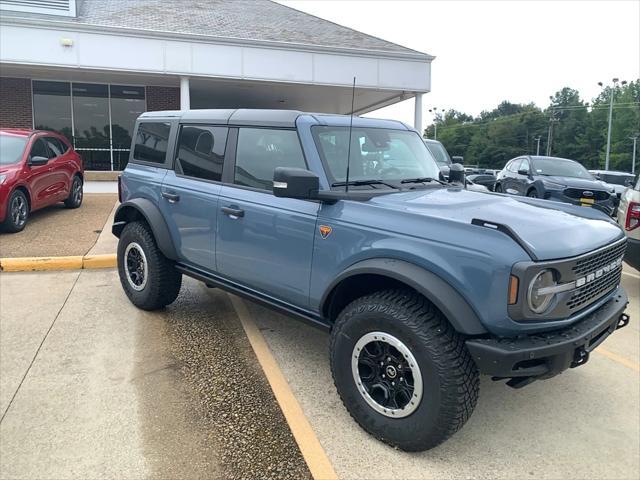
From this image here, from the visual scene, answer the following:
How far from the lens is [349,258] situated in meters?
3.11

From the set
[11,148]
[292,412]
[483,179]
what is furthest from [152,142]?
[11,148]

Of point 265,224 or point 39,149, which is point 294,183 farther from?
point 39,149

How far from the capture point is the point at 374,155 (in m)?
3.81

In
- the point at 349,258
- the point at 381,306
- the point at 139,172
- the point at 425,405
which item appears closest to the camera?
the point at 425,405

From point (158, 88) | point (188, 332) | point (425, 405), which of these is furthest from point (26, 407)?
point (158, 88)

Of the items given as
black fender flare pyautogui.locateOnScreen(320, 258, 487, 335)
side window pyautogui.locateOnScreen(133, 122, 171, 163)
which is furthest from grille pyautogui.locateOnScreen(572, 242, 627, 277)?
side window pyautogui.locateOnScreen(133, 122, 171, 163)

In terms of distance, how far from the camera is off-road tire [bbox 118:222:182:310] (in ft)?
15.7

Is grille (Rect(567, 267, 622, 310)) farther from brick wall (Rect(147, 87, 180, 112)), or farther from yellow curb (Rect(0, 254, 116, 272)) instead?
brick wall (Rect(147, 87, 180, 112))

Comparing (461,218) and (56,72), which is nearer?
(461,218)

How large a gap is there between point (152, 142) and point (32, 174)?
4.75 meters

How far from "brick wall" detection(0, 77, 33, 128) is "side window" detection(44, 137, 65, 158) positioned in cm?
763

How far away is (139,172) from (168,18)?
1271 centimetres

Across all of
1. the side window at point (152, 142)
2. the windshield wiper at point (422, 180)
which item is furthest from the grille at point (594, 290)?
the side window at point (152, 142)

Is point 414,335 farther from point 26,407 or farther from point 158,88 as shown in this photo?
point 158,88
